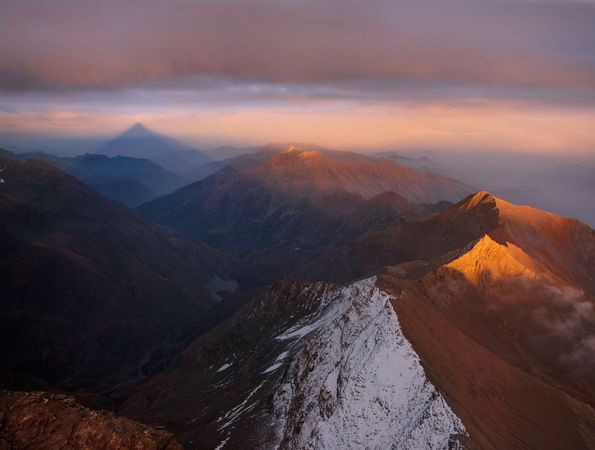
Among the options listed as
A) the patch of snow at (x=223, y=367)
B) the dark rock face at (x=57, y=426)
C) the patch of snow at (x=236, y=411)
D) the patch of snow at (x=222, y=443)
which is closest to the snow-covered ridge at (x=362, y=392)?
the patch of snow at (x=236, y=411)

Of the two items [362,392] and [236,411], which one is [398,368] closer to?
[362,392]

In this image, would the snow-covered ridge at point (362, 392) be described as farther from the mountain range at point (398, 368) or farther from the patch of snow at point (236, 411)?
the patch of snow at point (236, 411)

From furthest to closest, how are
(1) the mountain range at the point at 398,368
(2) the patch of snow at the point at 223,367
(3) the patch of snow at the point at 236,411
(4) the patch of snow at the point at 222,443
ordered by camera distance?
(2) the patch of snow at the point at 223,367, (3) the patch of snow at the point at 236,411, (4) the patch of snow at the point at 222,443, (1) the mountain range at the point at 398,368

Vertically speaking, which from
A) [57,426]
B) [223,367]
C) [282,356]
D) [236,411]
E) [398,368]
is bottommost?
[223,367]

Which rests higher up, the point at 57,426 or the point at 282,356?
the point at 57,426

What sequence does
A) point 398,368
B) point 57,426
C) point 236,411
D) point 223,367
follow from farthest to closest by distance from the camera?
point 223,367
point 236,411
point 398,368
point 57,426

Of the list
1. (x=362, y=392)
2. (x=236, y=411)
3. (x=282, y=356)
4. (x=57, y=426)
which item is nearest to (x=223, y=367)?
(x=282, y=356)

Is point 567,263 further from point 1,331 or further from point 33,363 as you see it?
point 1,331
